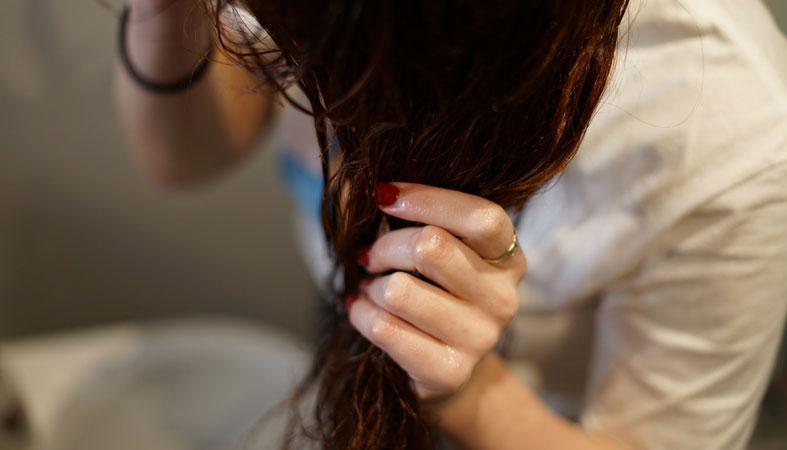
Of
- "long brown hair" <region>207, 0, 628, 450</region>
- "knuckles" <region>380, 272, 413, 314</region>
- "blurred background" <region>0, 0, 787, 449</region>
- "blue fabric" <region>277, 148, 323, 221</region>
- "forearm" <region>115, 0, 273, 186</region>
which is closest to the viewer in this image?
"long brown hair" <region>207, 0, 628, 450</region>

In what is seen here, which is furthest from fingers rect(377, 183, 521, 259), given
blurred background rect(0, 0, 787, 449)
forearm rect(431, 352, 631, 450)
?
blurred background rect(0, 0, 787, 449)

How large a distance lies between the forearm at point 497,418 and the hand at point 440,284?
66mm

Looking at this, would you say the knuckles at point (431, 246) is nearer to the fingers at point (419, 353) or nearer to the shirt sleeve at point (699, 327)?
the fingers at point (419, 353)

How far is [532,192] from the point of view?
0.35 m

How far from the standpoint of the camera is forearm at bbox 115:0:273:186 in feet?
1.60

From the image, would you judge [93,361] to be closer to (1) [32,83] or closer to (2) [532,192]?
(1) [32,83]

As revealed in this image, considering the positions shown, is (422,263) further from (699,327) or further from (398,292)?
(699,327)

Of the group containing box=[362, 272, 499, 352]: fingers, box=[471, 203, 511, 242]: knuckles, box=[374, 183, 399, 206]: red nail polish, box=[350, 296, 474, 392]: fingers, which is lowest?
box=[350, 296, 474, 392]: fingers

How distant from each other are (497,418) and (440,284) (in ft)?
0.45

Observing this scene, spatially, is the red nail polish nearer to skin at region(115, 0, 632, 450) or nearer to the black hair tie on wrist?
skin at region(115, 0, 632, 450)

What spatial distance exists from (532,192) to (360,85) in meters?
0.13

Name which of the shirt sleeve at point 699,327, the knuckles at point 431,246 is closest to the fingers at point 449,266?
A: the knuckles at point 431,246

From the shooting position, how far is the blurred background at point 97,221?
88 centimetres

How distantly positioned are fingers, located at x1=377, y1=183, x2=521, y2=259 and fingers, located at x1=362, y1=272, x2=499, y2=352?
4cm
